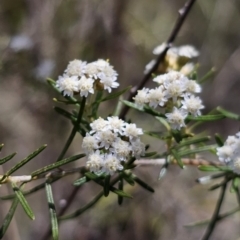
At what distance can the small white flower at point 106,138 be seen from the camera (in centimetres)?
71

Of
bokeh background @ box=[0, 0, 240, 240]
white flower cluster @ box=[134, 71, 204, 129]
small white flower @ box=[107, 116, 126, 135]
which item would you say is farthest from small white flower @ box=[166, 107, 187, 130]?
bokeh background @ box=[0, 0, 240, 240]

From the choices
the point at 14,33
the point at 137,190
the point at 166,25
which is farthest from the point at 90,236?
the point at 166,25

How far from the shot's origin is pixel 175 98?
31.2 inches

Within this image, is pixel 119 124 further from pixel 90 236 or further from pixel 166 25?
pixel 166 25

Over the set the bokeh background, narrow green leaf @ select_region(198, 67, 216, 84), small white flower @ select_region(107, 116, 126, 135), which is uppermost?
the bokeh background

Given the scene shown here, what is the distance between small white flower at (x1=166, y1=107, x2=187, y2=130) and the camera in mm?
779

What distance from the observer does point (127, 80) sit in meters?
2.58

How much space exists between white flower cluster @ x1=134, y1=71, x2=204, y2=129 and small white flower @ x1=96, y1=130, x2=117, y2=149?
126mm

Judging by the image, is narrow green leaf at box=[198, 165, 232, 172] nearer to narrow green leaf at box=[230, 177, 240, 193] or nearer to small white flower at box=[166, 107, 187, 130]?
narrow green leaf at box=[230, 177, 240, 193]

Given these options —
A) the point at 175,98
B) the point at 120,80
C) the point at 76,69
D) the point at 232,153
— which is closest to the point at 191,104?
the point at 175,98

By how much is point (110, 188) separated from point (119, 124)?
0.13 m

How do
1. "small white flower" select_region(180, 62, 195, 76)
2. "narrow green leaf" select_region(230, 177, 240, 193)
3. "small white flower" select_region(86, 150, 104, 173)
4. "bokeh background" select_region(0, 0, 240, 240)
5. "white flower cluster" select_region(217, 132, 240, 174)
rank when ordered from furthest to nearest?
"bokeh background" select_region(0, 0, 240, 240) < "small white flower" select_region(180, 62, 195, 76) < "narrow green leaf" select_region(230, 177, 240, 193) < "white flower cluster" select_region(217, 132, 240, 174) < "small white flower" select_region(86, 150, 104, 173)

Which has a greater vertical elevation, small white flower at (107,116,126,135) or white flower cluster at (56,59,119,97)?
white flower cluster at (56,59,119,97)

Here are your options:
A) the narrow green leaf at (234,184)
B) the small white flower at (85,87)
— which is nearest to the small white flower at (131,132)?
the small white flower at (85,87)
